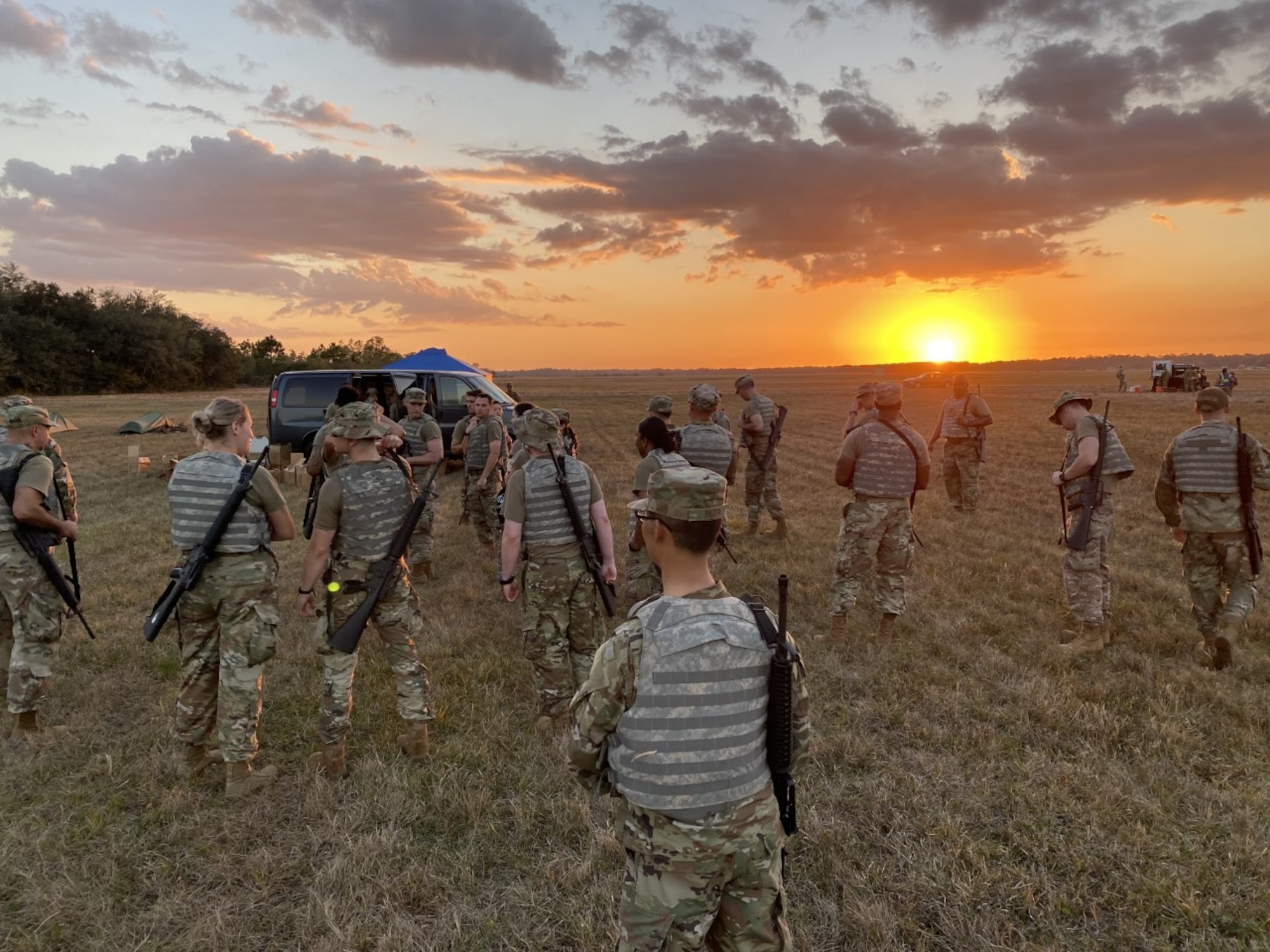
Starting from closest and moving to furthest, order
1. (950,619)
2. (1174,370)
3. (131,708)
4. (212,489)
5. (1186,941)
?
(1186,941) < (212,489) < (131,708) < (950,619) < (1174,370)

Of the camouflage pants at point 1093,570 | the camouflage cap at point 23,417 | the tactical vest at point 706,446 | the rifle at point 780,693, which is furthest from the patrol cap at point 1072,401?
the camouflage cap at point 23,417

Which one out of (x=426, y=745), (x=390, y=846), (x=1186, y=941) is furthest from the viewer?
(x=426, y=745)

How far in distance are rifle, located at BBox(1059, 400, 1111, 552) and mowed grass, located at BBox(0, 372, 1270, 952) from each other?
100 cm

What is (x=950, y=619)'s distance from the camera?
6805 millimetres

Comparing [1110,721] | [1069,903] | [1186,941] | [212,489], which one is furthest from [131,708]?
[1110,721]

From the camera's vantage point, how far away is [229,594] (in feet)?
13.1

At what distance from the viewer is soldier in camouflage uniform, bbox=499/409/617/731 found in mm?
4531

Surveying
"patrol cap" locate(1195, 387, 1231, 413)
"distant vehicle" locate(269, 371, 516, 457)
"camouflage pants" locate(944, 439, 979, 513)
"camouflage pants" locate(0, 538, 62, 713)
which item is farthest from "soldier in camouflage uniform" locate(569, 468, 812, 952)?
"distant vehicle" locate(269, 371, 516, 457)

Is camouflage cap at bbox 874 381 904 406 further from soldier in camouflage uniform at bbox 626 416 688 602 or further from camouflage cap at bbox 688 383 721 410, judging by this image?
soldier in camouflage uniform at bbox 626 416 688 602

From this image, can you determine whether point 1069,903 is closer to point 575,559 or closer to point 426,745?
point 575,559

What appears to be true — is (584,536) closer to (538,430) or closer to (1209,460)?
(538,430)

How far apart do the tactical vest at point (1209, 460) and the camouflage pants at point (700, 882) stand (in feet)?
17.1

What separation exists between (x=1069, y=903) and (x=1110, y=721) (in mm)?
1953

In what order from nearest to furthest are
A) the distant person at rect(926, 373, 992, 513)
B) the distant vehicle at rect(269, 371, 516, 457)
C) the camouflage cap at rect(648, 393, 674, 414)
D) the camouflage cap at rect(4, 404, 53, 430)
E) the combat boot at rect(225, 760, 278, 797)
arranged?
1. the combat boot at rect(225, 760, 278, 797)
2. the camouflage cap at rect(4, 404, 53, 430)
3. the camouflage cap at rect(648, 393, 674, 414)
4. the distant person at rect(926, 373, 992, 513)
5. the distant vehicle at rect(269, 371, 516, 457)
